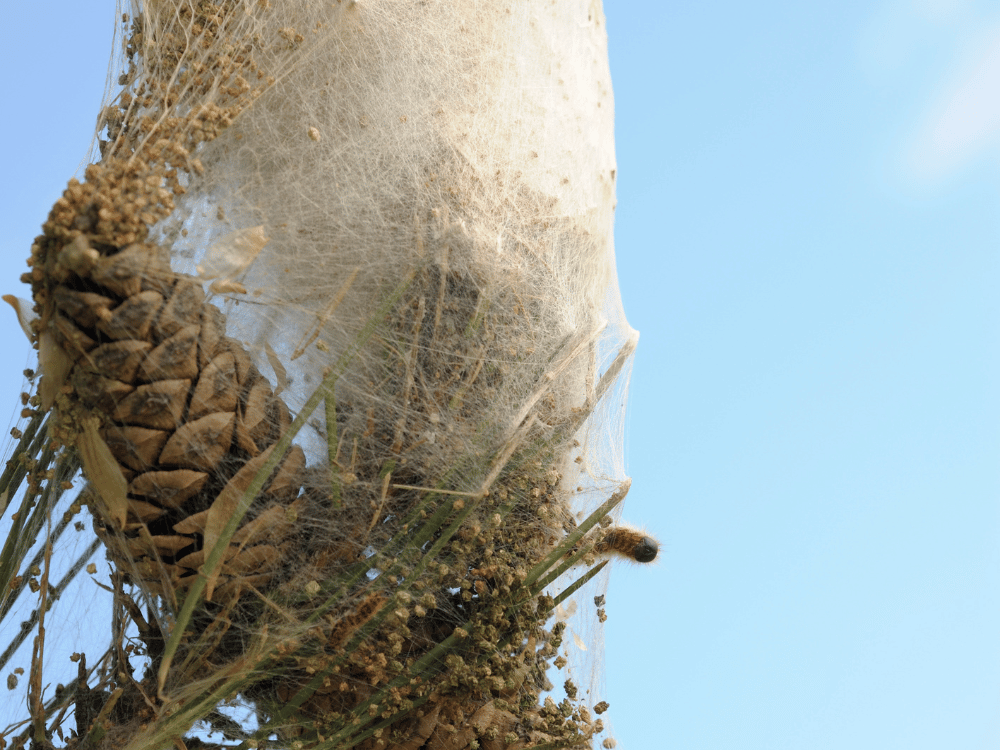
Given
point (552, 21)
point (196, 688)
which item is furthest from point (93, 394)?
point (552, 21)

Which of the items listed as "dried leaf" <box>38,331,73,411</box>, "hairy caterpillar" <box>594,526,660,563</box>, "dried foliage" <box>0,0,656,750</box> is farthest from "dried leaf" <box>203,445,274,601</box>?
"hairy caterpillar" <box>594,526,660,563</box>

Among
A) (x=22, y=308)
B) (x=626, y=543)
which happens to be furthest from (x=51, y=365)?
(x=626, y=543)

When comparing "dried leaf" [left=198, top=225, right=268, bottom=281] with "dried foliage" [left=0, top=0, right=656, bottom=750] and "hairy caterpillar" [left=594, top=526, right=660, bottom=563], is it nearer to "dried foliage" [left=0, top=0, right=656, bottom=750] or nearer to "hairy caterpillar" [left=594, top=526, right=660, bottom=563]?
"dried foliage" [left=0, top=0, right=656, bottom=750]

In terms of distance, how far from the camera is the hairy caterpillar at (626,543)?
1298 millimetres

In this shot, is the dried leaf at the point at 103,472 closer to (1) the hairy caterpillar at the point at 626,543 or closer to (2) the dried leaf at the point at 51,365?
(2) the dried leaf at the point at 51,365

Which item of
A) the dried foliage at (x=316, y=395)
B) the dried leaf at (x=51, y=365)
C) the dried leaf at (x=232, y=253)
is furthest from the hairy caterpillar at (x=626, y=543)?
the dried leaf at (x=51, y=365)

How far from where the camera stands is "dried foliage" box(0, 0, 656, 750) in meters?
0.99

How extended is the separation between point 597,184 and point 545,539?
628 mm

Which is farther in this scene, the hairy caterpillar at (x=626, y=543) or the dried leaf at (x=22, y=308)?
the hairy caterpillar at (x=626, y=543)

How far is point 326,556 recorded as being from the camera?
3.59 ft

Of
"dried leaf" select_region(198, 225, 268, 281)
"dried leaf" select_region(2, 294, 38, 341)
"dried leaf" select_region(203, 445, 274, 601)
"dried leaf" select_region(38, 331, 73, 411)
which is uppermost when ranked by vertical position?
"dried leaf" select_region(198, 225, 268, 281)

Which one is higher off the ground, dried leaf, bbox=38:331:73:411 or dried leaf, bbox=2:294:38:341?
dried leaf, bbox=2:294:38:341

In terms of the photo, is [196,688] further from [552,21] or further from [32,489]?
[552,21]

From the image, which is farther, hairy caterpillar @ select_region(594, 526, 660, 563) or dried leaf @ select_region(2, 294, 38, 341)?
hairy caterpillar @ select_region(594, 526, 660, 563)
